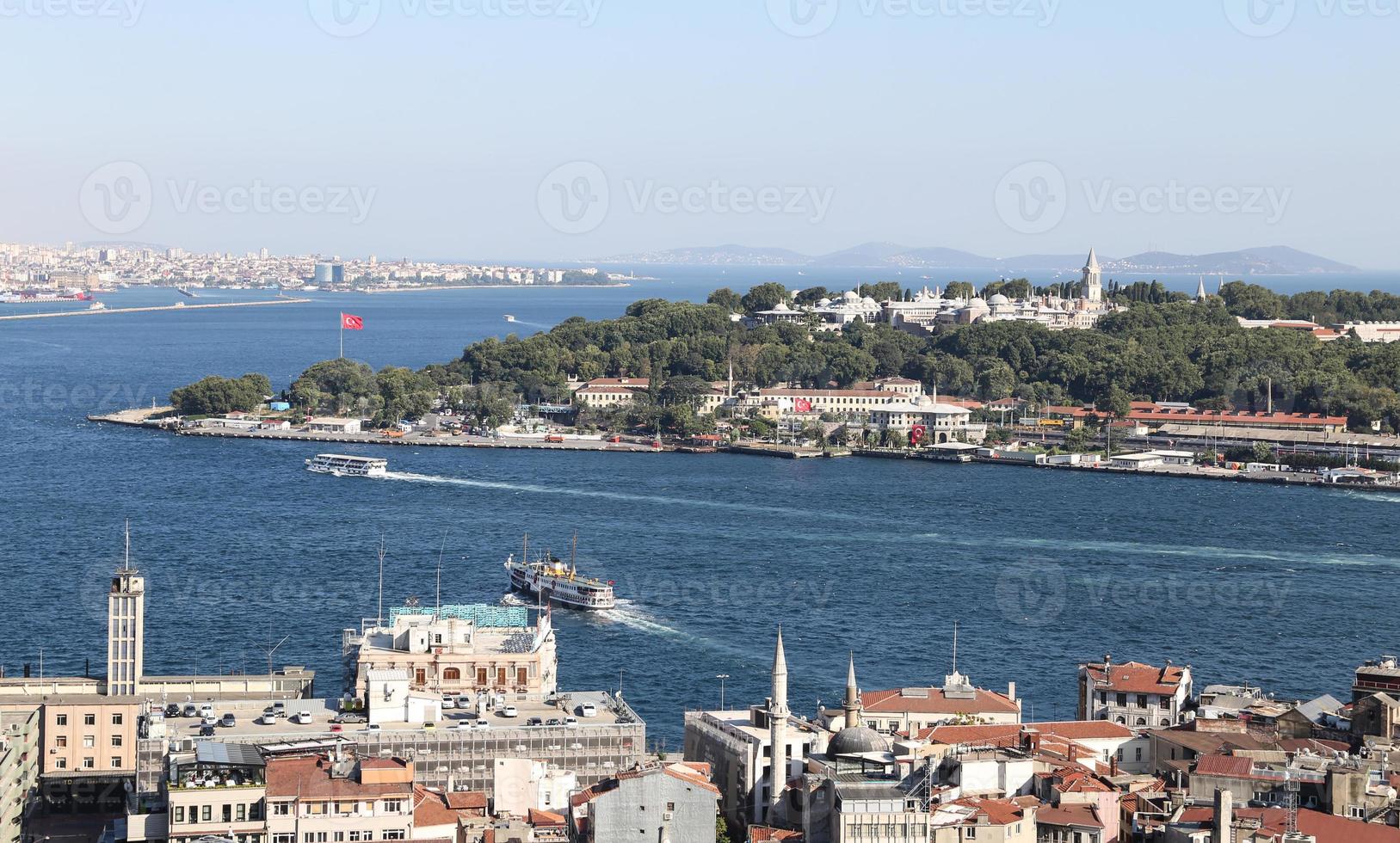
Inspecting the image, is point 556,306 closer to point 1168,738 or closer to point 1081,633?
point 1081,633

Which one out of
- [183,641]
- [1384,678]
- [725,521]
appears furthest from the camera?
[725,521]

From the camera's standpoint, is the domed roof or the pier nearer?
the domed roof

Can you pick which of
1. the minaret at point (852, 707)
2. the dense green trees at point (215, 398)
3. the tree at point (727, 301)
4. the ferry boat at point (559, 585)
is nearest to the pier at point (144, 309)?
the tree at point (727, 301)

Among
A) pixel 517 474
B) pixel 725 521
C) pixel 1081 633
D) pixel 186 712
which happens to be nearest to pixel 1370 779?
pixel 186 712

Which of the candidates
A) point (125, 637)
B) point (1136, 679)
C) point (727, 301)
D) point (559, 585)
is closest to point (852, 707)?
point (1136, 679)

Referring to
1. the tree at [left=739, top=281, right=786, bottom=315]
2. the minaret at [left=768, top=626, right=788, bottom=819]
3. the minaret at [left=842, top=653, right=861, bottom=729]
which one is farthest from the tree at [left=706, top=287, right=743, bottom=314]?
the minaret at [left=768, top=626, right=788, bottom=819]

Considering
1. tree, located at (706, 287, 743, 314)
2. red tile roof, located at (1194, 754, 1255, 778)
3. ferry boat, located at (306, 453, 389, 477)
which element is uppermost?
tree, located at (706, 287, 743, 314)

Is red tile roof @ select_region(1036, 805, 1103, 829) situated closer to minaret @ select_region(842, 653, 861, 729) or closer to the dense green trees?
minaret @ select_region(842, 653, 861, 729)

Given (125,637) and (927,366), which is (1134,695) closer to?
(125,637)
